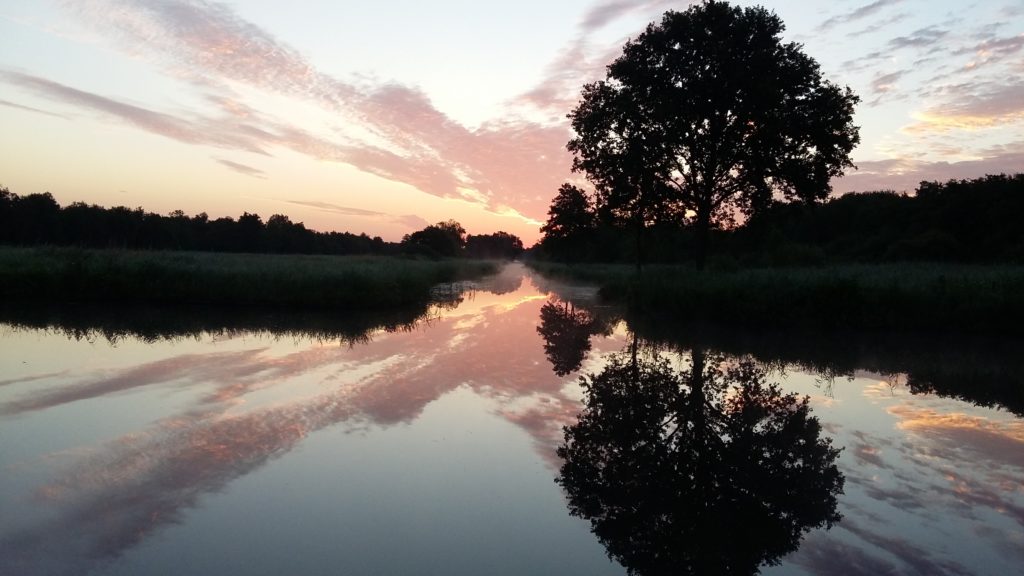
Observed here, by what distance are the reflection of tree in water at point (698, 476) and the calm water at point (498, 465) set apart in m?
0.03

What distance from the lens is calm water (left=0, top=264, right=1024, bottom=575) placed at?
146 inches

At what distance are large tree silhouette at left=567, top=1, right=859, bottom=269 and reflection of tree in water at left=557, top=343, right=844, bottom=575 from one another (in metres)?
14.8

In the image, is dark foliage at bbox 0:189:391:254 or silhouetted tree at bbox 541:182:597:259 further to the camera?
silhouetted tree at bbox 541:182:597:259

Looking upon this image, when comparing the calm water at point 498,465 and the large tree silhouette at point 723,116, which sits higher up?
the large tree silhouette at point 723,116

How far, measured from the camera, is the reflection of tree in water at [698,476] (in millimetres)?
3832

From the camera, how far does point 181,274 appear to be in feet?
63.9

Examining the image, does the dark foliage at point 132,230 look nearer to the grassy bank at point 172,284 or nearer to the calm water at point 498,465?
the grassy bank at point 172,284

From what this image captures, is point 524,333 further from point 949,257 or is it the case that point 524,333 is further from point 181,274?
point 949,257

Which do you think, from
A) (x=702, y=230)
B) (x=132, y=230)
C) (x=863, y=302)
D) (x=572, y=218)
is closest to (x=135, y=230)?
(x=132, y=230)

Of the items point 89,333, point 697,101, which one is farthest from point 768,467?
point 697,101

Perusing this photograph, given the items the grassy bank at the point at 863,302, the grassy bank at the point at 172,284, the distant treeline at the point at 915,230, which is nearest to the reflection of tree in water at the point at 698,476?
the grassy bank at the point at 863,302

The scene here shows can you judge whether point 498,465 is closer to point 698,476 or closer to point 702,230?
point 698,476

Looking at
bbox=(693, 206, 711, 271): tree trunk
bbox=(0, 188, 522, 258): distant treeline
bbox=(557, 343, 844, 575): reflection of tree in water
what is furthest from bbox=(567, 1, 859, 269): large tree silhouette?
bbox=(0, 188, 522, 258): distant treeline

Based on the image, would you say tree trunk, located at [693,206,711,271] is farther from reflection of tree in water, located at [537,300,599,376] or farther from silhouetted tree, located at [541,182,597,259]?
silhouetted tree, located at [541,182,597,259]
